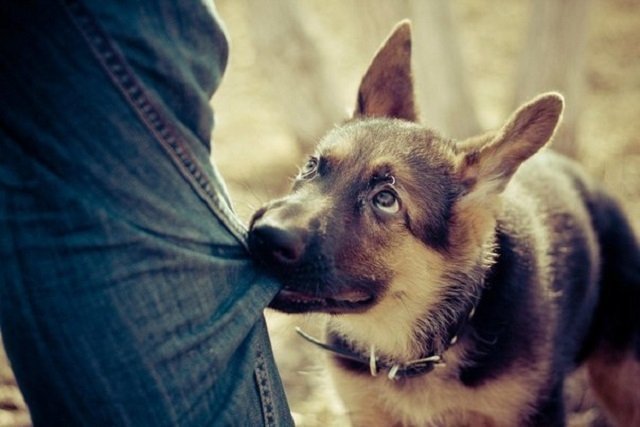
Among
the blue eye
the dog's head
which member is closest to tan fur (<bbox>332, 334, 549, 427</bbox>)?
the dog's head

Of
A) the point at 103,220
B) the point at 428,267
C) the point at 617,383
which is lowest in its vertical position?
the point at 617,383

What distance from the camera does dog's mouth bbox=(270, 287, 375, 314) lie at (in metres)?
2.61

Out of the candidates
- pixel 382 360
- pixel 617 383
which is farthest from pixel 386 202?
pixel 617 383

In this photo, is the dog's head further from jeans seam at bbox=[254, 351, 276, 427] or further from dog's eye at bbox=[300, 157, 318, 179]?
jeans seam at bbox=[254, 351, 276, 427]

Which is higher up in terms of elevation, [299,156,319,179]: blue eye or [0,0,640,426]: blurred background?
[299,156,319,179]: blue eye

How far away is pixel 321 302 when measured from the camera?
2.67m

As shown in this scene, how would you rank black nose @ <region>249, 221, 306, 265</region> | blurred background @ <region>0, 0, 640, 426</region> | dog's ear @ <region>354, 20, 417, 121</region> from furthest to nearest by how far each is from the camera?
blurred background @ <region>0, 0, 640, 426</region>, dog's ear @ <region>354, 20, 417, 121</region>, black nose @ <region>249, 221, 306, 265</region>

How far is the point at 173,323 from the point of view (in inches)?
82.2

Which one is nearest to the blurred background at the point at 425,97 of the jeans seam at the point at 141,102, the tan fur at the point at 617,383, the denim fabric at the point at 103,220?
the tan fur at the point at 617,383

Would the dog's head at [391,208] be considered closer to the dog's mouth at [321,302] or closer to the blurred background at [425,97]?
the dog's mouth at [321,302]

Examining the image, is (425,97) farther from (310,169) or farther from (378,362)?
(378,362)

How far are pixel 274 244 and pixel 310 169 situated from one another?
2.83 feet

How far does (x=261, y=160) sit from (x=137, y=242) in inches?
198

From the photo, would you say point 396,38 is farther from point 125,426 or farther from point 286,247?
point 125,426
